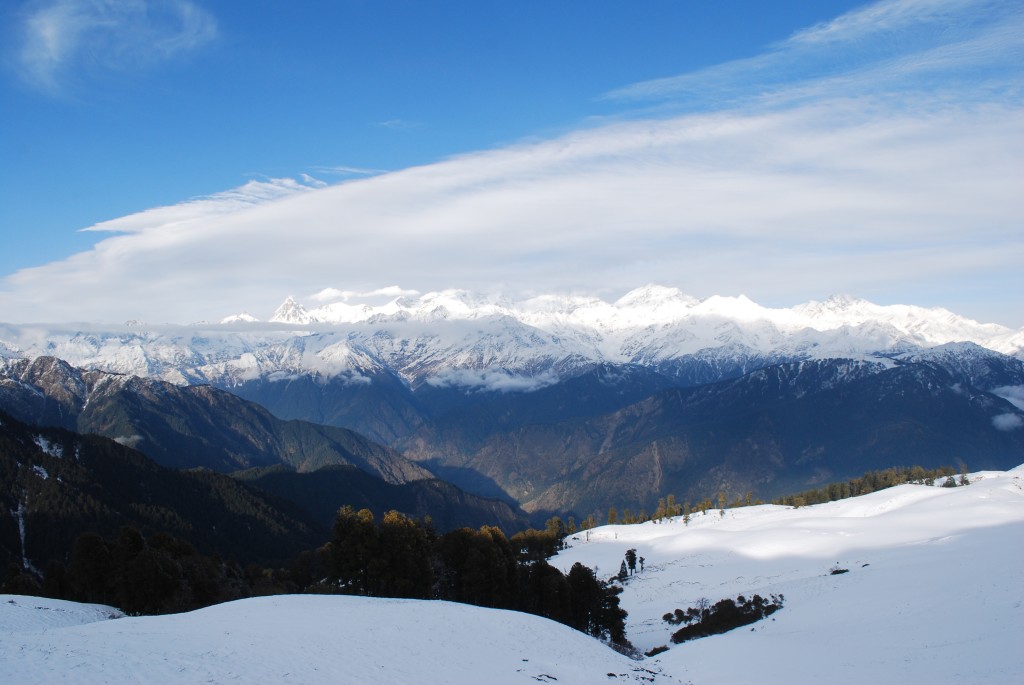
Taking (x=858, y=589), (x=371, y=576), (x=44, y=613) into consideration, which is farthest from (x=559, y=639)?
(x=858, y=589)

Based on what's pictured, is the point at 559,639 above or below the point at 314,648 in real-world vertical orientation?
below

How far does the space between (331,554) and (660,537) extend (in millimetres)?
110663

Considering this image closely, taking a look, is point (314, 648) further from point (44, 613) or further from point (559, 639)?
point (44, 613)

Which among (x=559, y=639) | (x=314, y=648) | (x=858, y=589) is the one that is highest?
(x=314, y=648)

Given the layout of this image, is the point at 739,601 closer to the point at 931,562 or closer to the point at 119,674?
the point at 931,562

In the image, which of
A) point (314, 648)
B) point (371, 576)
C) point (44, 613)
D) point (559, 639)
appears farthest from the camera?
point (371, 576)

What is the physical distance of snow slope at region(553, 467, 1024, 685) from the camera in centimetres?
3925

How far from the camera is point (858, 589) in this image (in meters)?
65.1

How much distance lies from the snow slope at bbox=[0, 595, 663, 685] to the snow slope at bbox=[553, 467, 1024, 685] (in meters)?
9.90

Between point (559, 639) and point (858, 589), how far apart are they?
3627cm

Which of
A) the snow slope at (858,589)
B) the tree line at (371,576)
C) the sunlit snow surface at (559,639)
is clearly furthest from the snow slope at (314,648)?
the tree line at (371,576)

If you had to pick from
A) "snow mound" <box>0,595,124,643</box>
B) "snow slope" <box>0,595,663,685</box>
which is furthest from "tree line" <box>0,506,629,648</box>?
"snow slope" <box>0,595,663,685</box>

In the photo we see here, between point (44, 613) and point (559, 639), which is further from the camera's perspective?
point (44, 613)

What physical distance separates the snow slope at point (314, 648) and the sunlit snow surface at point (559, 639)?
4.5 inches
